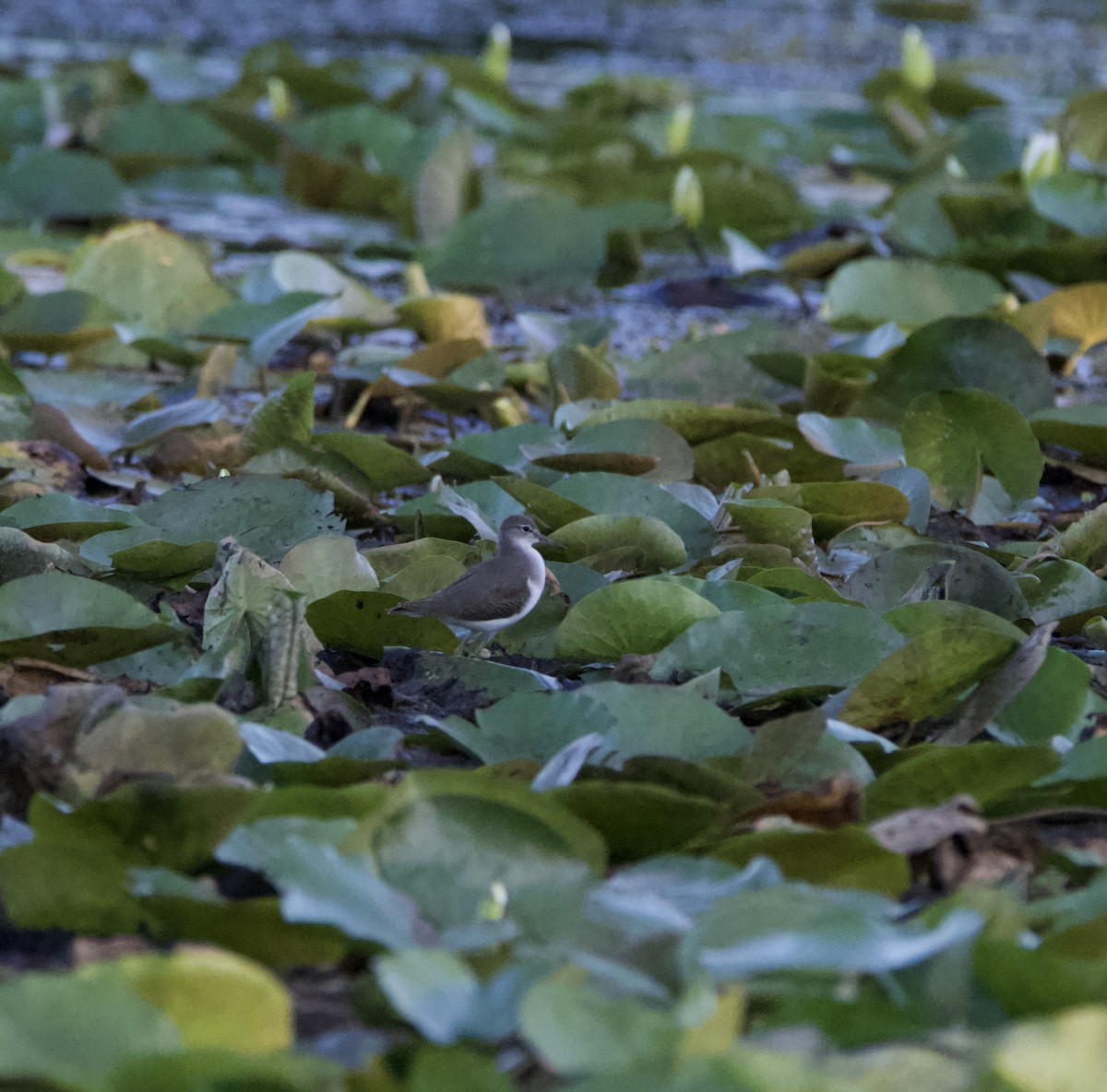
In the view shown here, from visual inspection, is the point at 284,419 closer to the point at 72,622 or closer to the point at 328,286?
the point at 72,622

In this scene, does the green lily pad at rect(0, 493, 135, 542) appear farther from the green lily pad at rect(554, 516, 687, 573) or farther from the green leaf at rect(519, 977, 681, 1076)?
the green leaf at rect(519, 977, 681, 1076)

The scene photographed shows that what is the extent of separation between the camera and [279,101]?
5570 mm

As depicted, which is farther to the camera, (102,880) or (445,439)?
(445,439)

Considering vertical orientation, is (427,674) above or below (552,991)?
below

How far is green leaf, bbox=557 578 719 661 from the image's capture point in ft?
6.07

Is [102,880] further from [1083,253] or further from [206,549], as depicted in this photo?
[1083,253]

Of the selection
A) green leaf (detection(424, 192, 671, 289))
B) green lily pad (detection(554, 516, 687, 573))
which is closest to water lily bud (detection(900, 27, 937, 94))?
green leaf (detection(424, 192, 671, 289))

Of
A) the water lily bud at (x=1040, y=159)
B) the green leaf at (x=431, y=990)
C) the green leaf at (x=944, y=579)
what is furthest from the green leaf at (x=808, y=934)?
the water lily bud at (x=1040, y=159)

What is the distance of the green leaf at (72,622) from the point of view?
174 cm

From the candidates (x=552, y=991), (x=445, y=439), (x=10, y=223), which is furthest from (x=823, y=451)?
(x=10, y=223)

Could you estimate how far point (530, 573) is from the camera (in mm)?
1914

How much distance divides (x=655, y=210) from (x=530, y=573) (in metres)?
2.39

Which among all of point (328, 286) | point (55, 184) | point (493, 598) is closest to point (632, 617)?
point (493, 598)

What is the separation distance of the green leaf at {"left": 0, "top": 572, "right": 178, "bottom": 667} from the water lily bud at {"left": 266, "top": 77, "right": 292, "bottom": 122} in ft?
13.3
